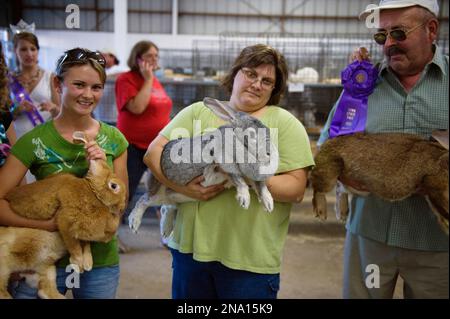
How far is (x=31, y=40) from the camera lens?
1774 millimetres

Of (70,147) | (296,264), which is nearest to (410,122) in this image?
(70,147)

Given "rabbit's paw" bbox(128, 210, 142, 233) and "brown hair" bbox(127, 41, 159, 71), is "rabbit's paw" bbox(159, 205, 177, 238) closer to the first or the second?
"rabbit's paw" bbox(128, 210, 142, 233)

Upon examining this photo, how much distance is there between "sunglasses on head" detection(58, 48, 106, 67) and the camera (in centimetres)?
134

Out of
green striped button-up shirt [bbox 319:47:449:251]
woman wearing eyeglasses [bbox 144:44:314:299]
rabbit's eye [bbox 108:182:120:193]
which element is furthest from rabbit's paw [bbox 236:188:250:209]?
green striped button-up shirt [bbox 319:47:449:251]

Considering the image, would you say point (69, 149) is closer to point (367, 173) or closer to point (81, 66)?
point (81, 66)

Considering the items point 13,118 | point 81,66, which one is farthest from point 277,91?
point 13,118

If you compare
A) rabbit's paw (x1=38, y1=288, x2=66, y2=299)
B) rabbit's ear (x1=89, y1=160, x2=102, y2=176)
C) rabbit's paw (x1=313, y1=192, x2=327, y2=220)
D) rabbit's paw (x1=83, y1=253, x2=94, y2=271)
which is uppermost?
rabbit's ear (x1=89, y1=160, x2=102, y2=176)

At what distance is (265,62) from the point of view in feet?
4.66

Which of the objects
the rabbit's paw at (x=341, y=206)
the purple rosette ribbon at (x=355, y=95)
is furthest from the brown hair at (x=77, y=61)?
the rabbit's paw at (x=341, y=206)

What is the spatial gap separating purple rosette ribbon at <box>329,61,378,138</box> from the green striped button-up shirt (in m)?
0.03

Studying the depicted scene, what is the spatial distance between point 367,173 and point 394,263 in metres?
0.45

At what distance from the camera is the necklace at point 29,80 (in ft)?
6.05

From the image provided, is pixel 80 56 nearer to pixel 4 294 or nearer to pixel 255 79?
pixel 255 79
